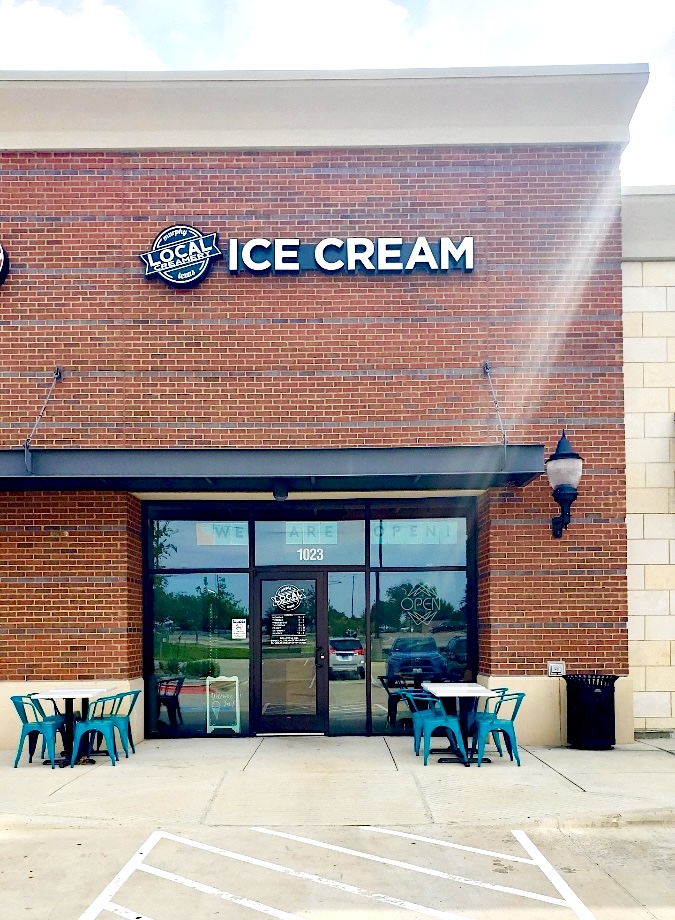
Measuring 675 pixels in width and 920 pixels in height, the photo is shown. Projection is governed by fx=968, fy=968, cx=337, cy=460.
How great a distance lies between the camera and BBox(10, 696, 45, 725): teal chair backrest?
37.8ft

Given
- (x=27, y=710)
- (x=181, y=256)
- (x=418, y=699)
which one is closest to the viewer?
(x=418, y=699)

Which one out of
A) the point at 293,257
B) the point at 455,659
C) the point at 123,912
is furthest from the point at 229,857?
the point at 293,257

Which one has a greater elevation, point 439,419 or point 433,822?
point 439,419

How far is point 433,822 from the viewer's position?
8.62 metres

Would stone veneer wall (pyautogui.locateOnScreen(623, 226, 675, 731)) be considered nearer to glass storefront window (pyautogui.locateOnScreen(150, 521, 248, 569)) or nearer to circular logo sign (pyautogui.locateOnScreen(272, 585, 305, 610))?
circular logo sign (pyautogui.locateOnScreen(272, 585, 305, 610))

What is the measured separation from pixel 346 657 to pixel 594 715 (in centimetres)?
356

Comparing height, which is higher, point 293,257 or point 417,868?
point 293,257

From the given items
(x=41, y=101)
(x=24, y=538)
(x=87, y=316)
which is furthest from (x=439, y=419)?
(x=41, y=101)

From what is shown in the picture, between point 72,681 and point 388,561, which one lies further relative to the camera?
point 388,561

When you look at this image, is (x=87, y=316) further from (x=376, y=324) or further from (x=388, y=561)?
(x=388, y=561)

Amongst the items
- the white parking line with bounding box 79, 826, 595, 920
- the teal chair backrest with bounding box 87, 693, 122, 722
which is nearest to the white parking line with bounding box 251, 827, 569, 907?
the white parking line with bounding box 79, 826, 595, 920

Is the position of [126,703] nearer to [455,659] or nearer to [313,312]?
[455,659]

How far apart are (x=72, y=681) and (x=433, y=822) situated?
20.2 feet

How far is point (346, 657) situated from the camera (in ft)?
45.8
